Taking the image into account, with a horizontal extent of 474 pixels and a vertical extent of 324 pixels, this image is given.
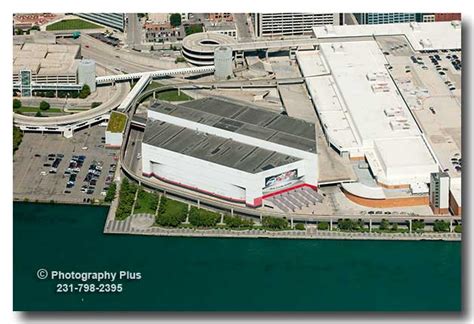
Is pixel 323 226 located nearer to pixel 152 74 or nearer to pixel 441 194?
pixel 441 194

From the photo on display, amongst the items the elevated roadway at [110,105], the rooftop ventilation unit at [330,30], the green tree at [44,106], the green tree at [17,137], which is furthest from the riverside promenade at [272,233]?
the rooftop ventilation unit at [330,30]

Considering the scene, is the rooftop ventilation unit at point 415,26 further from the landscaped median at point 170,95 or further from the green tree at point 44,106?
the green tree at point 44,106

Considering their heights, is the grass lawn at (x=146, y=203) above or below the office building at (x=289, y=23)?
below

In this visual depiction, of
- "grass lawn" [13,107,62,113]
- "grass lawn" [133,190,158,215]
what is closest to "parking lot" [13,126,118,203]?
"grass lawn" [133,190,158,215]

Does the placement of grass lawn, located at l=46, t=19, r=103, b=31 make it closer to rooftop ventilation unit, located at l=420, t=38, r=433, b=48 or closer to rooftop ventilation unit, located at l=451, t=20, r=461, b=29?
rooftop ventilation unit, located at l=420, t=38, r=433, b=48

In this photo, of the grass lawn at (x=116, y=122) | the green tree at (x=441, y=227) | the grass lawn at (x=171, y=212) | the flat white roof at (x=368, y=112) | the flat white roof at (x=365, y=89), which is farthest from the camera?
the grass lawn at (x=116, y=122)

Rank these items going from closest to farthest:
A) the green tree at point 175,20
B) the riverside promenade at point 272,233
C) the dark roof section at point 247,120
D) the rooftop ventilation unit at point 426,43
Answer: the riverside promenade at point 272,233
the dark roof section at point 247,120
the rooftop ventilation unit at point 426,43
the green tree at point 175,20

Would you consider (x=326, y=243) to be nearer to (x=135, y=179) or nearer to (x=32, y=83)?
(x=135, y=179)
